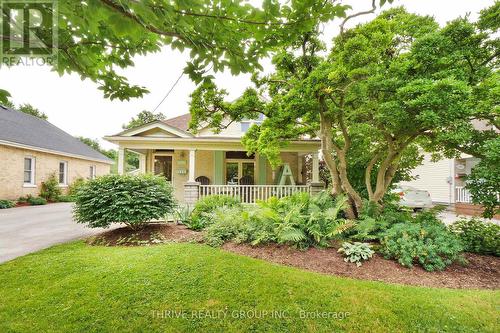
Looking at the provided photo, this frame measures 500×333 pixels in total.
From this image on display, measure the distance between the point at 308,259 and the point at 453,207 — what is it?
45.5 feet

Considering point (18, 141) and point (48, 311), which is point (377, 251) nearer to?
point (48, 311)

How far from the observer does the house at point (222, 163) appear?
33.0 feet

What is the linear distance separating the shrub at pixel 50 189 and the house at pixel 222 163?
6978 mm

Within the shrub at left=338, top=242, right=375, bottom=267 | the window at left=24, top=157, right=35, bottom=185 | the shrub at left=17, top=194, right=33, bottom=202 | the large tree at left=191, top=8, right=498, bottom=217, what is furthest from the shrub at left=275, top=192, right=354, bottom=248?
the window at left=24, top=157, right=35, bottom=185

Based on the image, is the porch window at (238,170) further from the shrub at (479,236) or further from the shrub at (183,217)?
the shrub at (479,236)

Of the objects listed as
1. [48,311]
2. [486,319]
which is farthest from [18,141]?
[486,319]

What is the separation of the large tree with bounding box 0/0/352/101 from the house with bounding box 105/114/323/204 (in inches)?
288

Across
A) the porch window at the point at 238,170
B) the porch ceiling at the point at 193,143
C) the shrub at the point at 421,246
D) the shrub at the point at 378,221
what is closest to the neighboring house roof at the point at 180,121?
the porch window at the point at 238,170

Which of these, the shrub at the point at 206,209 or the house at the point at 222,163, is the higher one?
the house at the point at 222,163

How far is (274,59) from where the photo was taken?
646 cm

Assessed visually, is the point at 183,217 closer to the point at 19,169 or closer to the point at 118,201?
the point at 118,201

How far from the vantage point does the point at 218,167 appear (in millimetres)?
12391

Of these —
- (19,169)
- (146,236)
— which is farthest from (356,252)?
(19,169)

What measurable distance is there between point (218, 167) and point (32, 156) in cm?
1121
